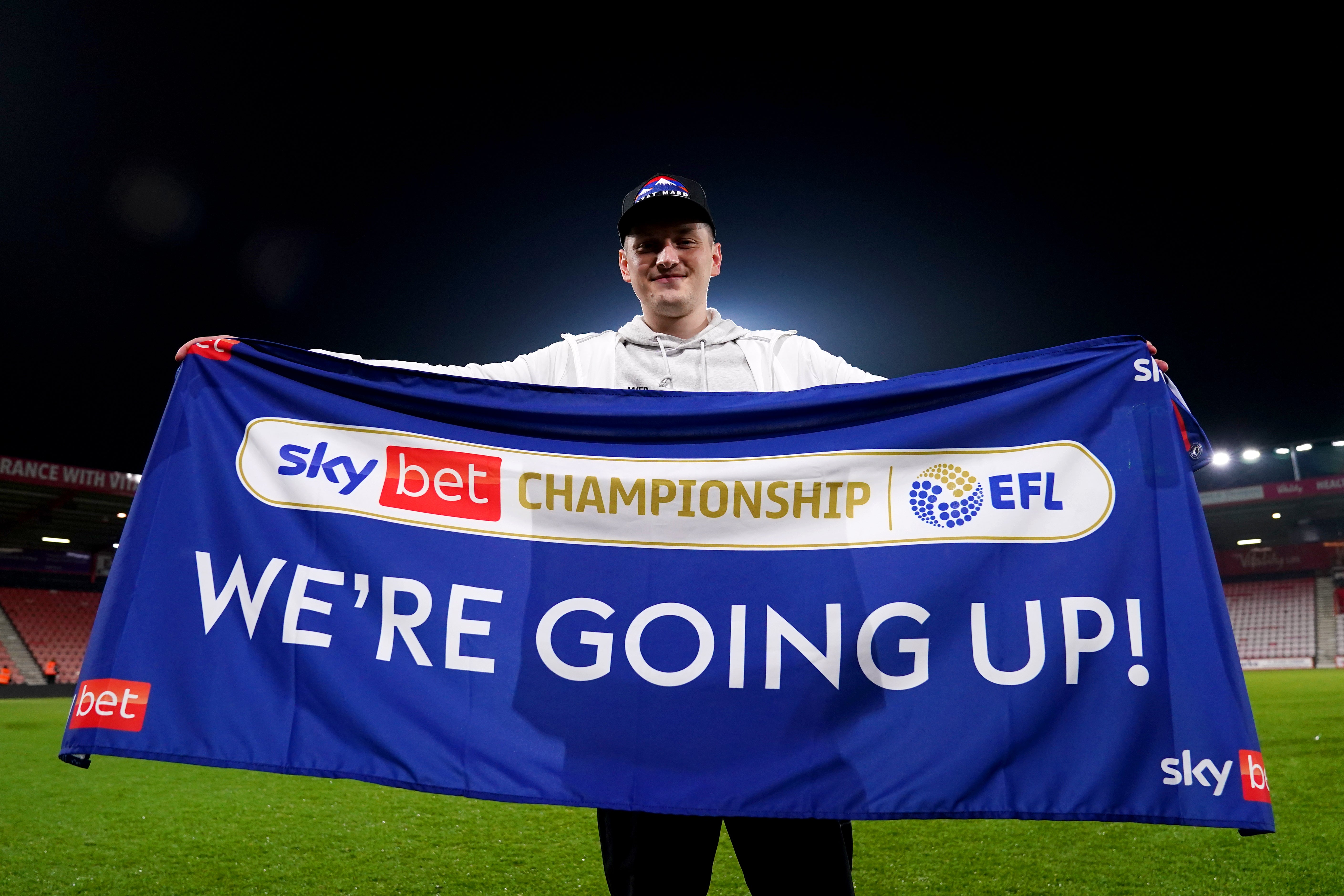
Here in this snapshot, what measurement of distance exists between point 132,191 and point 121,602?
1917cm

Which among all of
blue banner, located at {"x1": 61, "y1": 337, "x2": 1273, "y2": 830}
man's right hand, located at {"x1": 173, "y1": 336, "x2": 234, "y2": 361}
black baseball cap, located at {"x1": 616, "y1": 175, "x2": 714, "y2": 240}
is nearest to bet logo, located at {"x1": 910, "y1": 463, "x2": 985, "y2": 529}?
blue banner, located at {"x1": 61, "y1": 337, "x2": 1273, "y2": 830}

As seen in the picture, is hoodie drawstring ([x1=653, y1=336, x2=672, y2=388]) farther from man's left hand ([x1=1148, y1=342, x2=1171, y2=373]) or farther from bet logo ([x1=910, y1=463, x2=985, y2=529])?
man's left hand ([x1=1148, y1=342, x2=1171, y2=373])

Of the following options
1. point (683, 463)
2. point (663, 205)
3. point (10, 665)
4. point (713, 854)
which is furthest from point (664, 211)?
point (10, 665)

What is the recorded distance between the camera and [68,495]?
20516mm

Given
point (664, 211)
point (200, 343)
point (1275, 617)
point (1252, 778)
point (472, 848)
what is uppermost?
point (1275, 617)

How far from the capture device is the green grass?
10.5ft

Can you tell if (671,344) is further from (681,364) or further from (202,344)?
(202,344)

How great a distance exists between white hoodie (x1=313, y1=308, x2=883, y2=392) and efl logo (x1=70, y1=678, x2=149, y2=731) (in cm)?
82

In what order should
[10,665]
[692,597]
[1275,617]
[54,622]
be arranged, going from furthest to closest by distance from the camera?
[1275,617] < [54,622] < [10,665] < [692,597]

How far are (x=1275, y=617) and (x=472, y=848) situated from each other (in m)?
33.2

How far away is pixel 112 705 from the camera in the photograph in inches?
62.8

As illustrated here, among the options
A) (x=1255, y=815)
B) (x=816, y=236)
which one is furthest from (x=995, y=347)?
(x=1255, y=815)

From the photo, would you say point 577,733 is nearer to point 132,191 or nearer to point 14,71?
point 14,71

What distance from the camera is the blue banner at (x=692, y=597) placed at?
1559mm
